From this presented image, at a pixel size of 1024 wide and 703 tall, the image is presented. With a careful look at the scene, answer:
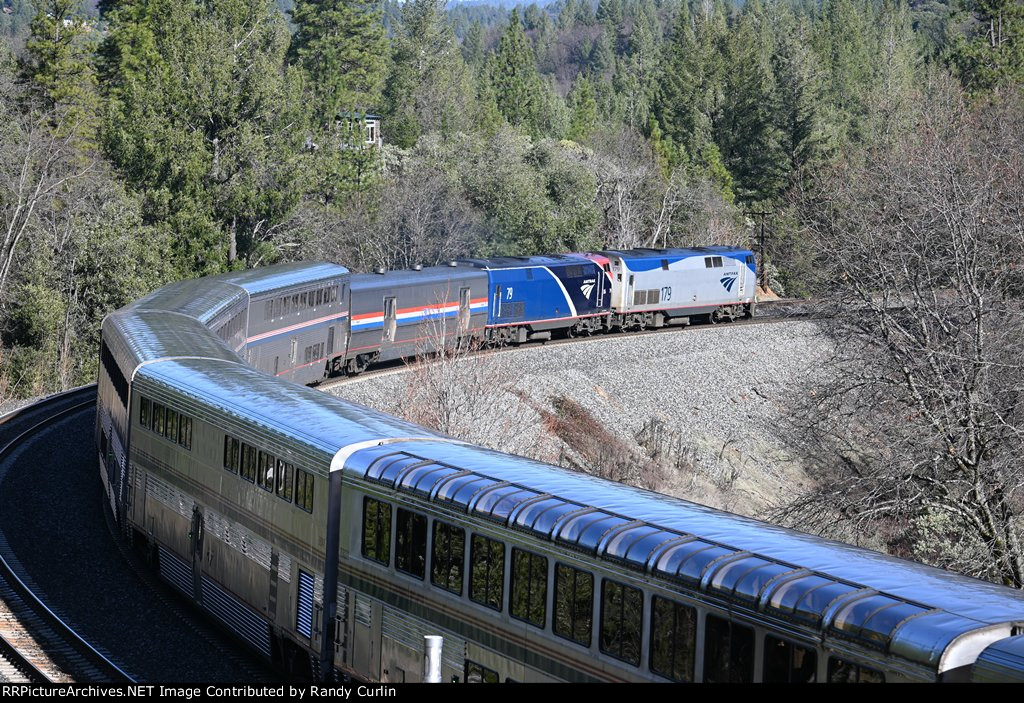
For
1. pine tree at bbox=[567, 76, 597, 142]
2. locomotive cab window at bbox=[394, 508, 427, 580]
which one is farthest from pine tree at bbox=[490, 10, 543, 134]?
locomotive cab window at bbox=[394, 508, 427, 580]

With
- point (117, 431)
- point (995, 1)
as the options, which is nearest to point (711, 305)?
point (117, 431)

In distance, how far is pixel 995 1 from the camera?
88938 millimetres

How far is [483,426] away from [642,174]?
42.9 m

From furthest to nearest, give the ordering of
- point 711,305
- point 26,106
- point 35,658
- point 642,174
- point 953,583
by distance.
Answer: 1. point 642,174
2. point 26,106
3. point 711,305
4. point 35,658
5. point 953,583

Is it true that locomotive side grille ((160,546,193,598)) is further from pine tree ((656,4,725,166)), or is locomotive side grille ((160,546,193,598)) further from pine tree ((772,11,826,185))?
pine tree ((656,4,725,166))

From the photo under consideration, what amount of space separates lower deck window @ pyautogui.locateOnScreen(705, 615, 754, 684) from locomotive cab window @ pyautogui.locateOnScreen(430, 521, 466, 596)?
10.4ft

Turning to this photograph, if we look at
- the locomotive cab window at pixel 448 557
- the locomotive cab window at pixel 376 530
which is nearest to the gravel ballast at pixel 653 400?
the locomotive cab window at pixel 376 530

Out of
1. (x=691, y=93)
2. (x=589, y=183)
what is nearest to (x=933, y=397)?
(x=589, y=183)

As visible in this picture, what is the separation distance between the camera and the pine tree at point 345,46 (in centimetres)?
8006

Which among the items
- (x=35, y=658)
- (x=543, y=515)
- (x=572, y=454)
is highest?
(x=543, y=515)

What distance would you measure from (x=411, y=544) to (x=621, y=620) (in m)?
3.10

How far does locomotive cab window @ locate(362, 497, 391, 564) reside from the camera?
1265 centimetres

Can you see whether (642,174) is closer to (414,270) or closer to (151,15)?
(151,15)

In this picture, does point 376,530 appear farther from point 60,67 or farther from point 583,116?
point 583,116
